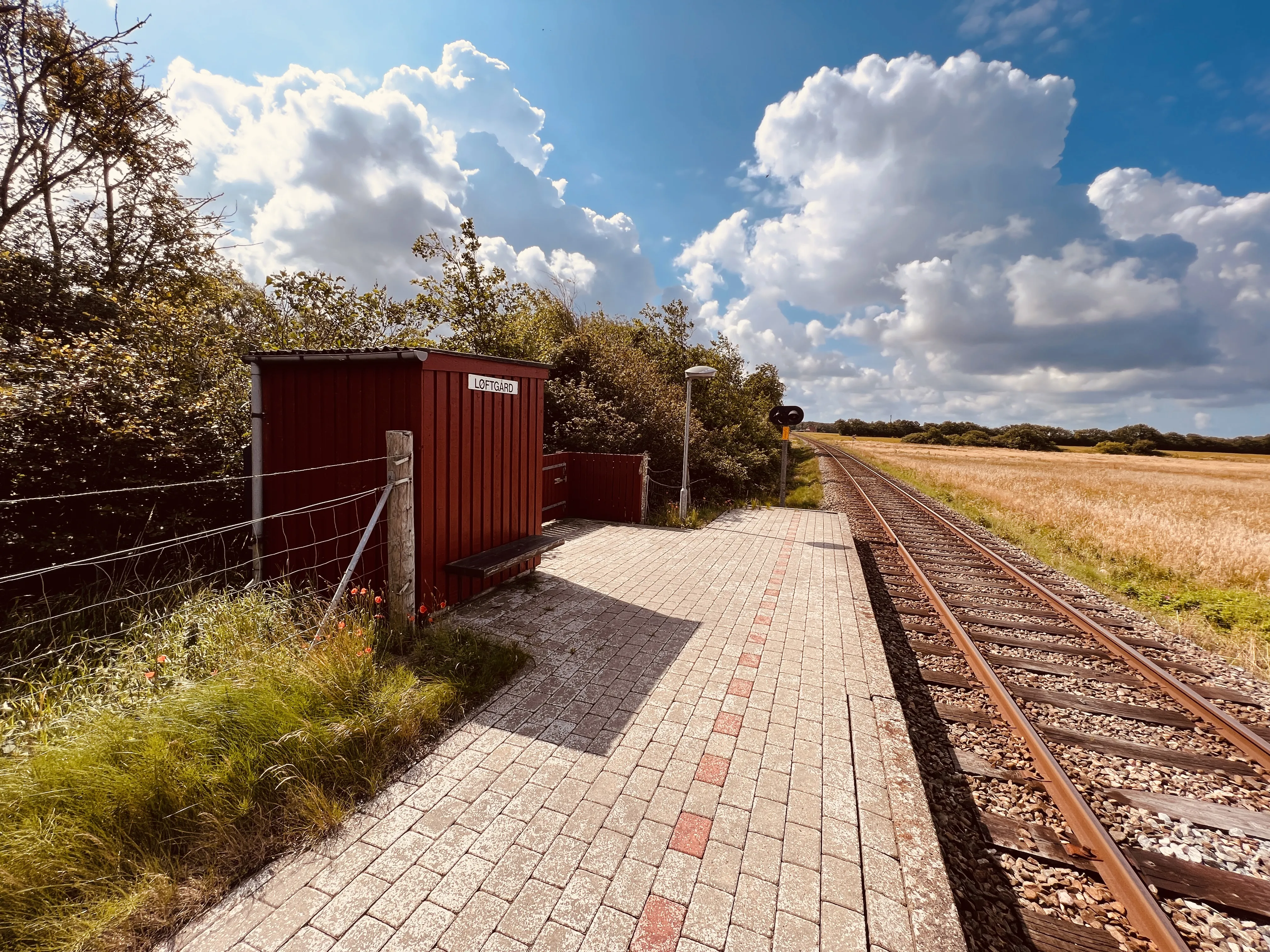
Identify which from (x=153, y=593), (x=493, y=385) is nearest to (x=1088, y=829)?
(x=493, y=385)

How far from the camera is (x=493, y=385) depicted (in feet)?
19.2

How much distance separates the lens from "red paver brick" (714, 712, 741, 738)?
11.3 ft

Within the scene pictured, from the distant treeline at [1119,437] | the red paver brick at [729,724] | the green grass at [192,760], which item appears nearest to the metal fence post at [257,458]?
the green grass at [192,760]

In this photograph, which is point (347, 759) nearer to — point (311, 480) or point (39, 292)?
point (311, 480)

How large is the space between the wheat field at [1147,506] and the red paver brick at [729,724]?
9.44 meters

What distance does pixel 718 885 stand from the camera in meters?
2.29

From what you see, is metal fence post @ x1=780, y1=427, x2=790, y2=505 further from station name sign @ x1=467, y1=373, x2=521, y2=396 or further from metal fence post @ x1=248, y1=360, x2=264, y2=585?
metal fence post @ x1=248, y1=360, x2=264, y2=585

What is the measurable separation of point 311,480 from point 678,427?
10074 mm

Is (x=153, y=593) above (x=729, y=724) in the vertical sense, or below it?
above

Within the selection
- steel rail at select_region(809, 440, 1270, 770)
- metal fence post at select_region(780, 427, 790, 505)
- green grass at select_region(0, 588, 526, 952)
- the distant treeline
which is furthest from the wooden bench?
the distant treeline

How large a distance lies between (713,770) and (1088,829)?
218 cm

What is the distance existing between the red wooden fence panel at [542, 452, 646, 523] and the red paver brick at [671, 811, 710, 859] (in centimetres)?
822

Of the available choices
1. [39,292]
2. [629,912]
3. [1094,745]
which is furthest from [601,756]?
[39,292]

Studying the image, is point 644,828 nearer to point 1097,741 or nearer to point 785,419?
point 1097,741
